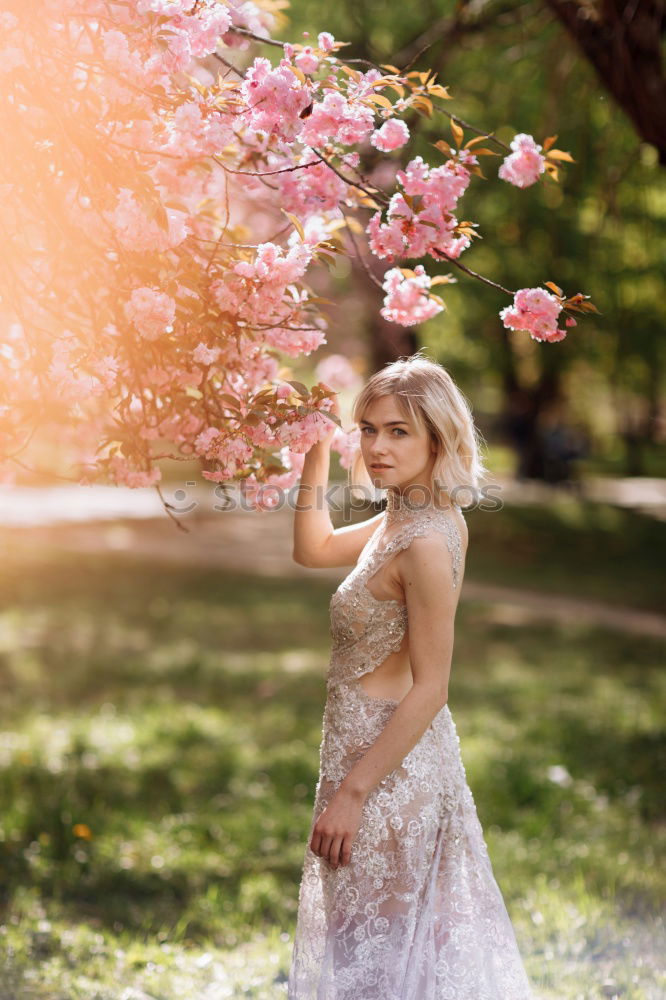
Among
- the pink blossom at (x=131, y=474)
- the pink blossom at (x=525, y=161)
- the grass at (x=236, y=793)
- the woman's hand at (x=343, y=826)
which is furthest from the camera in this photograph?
the grass at (x=236, y=793)

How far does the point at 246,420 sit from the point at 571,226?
1258cm

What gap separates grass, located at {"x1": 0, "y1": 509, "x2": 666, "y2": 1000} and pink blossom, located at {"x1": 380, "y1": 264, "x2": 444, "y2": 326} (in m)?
2.17

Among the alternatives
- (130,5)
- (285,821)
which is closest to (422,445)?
(130,5)

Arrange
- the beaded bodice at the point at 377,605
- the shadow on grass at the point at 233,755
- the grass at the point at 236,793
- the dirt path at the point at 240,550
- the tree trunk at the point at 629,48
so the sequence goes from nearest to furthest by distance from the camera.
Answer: the beaded bodice at the point at 377,605 → the grass at the point at 236,793 → the tree trunk at the point at 629,48 → the shadow on grass at the point at 233,755 → the dirt path at the point at 240,550

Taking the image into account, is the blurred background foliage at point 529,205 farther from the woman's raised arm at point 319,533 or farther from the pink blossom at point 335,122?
the woman's raised arm at point 319,533

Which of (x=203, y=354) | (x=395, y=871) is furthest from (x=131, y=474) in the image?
(x=395, y=871)

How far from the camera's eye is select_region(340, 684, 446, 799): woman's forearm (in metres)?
2.39

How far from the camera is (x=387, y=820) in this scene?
251 cm

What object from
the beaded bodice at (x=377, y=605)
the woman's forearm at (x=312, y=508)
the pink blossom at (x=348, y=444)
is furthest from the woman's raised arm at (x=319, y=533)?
the beaded bodice at (x=377, y=605)

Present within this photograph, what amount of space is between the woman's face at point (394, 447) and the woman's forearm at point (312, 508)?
0.74 ft

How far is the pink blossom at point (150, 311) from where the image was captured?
8.09 ft

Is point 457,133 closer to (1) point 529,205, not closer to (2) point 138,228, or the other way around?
(2) point 138,228

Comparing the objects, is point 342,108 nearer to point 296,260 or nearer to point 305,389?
point 296,260

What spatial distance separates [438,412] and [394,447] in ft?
0.43
